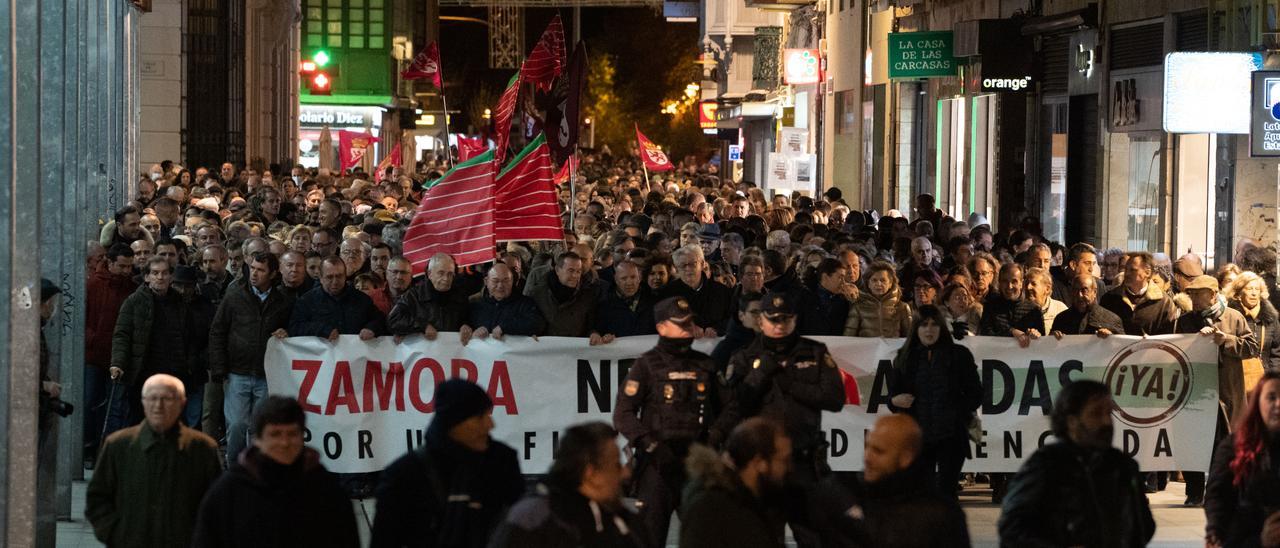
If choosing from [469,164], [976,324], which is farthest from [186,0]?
[976,324]

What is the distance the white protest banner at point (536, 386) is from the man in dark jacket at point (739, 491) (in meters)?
5.90

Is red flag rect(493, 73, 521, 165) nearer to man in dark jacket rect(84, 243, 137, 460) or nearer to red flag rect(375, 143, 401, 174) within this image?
man in dark jacket rect(84, 243, 137, 460)

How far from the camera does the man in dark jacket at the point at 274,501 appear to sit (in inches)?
273

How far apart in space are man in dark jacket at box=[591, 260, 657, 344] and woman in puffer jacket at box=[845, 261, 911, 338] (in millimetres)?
1323

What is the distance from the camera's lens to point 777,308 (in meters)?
9.77

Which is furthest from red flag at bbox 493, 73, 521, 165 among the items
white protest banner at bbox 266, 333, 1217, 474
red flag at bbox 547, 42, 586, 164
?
white protest banner at bbox 266, 333, 1217, 474

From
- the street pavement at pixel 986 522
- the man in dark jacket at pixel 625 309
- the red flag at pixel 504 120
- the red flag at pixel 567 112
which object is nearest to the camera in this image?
the street pavement at pixel 986 522

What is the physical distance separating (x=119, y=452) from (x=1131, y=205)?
17.8m

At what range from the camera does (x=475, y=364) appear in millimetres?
13000

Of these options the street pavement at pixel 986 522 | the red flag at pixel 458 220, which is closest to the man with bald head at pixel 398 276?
the red flag at pixel 458 220

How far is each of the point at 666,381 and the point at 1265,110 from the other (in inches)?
310

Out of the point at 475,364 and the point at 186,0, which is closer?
the point at 475,364

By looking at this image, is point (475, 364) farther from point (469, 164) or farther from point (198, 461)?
Result: point (198, 461)

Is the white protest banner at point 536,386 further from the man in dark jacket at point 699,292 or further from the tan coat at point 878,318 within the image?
the man in dark jacket at point 699,292
